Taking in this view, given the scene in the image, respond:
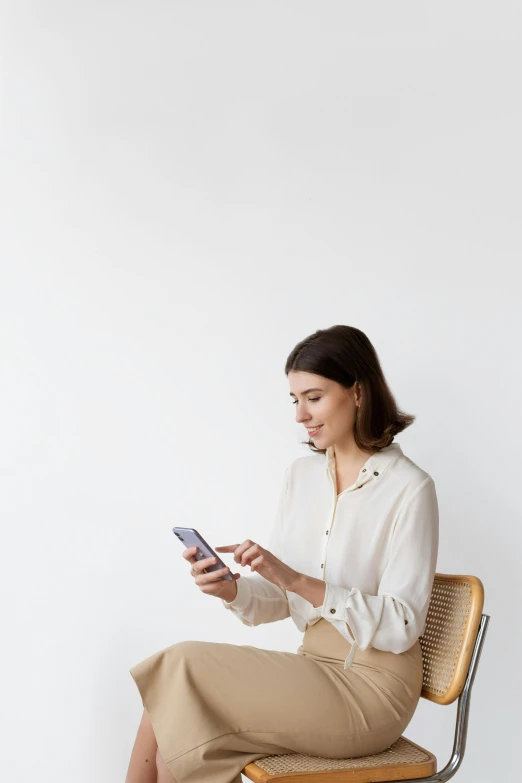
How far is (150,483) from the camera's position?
2871 mm

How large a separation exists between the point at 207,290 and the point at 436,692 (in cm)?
142

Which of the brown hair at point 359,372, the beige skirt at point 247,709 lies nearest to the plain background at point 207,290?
the brown hair at point 359,372

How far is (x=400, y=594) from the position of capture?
72.3 inches

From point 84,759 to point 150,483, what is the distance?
90 cm

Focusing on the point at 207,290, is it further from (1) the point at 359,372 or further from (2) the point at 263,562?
(2) the point at 263,562

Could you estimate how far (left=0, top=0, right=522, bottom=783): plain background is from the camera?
2471 millimetres

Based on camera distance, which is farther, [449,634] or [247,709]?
[449,634]

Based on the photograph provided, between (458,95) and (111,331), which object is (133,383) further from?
(458,95)

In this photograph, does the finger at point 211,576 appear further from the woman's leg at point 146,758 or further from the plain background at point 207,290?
the plain background at point 207,290

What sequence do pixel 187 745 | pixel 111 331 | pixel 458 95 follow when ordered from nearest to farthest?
pixel 187 745 < pixel 458 95 < pixel 111 331

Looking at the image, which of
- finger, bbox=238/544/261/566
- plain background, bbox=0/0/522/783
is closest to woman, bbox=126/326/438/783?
finger, bbox=238/544/261/566

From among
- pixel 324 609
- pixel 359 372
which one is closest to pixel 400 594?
pixel 324 609

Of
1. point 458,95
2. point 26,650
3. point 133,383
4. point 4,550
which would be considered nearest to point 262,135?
point 458,95

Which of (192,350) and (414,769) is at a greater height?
(192,350)
